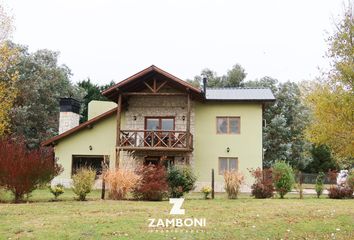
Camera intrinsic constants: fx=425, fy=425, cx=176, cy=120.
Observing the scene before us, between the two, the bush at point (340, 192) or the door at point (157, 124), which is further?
the door at point (157, 124)

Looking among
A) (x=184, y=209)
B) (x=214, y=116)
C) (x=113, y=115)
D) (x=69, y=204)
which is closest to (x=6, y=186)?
(x=69, y=204)

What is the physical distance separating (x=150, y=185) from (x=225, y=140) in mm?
9373

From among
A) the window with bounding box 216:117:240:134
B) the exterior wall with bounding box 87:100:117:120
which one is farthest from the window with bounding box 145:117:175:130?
the exterior wall with bounding box 87:100:117:120

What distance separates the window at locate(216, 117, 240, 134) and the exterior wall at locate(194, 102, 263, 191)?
20 centimetres

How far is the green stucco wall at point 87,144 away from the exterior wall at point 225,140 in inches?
195

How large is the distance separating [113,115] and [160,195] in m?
9.75

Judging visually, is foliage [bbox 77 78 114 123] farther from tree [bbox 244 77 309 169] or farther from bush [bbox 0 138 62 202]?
bush [bbox 0 138 62 202]

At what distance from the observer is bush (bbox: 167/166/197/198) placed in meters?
16.6

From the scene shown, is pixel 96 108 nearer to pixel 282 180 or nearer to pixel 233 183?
pixel 233 183

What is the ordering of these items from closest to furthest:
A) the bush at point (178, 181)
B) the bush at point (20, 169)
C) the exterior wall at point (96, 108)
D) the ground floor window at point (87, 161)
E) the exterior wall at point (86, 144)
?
the bush at point (20, 169) < the bush at point (178, 181) < the exterior wall at point (86, 144) < the ground floor window at point (87, 161) < the exterior wall at point (96, 108)

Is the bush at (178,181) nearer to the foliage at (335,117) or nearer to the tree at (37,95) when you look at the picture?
the foliage at (335,117)

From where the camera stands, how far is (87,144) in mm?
24578

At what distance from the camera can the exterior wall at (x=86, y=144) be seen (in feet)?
80.5

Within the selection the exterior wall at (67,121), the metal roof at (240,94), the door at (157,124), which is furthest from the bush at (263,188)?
the exterior wall at (67,121)
